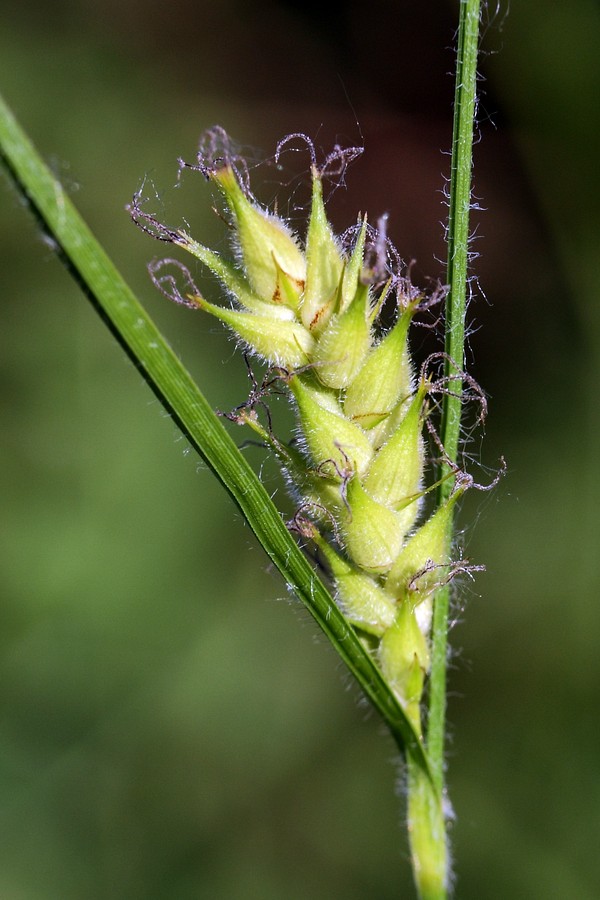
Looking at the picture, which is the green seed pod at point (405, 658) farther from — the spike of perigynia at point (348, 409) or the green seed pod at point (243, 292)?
the green seed pod at point (243, 292)

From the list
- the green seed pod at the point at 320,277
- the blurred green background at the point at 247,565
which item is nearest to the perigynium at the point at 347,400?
the green seed pod at the point at 320,277

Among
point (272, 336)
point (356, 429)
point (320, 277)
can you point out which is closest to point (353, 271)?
point (320, 277)

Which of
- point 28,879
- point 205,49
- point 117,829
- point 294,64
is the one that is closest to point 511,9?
point 294,64

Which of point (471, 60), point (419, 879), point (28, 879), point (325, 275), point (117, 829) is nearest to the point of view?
point (471, 60)

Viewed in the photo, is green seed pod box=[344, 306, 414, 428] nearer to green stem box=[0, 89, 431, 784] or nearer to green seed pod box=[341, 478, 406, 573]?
green seed pod box=[341, 478, 406, 573]

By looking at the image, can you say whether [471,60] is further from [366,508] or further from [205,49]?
[205,49]

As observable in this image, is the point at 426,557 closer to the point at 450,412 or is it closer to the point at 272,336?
the point at 450,412

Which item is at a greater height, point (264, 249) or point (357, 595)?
point (264, 249)
